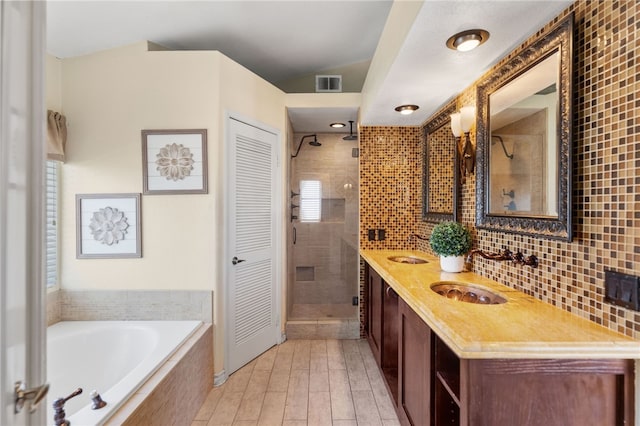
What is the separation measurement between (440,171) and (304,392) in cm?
202

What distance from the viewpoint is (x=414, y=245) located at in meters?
2.98

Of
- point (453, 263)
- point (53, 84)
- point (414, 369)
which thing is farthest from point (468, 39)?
point (53, 84)

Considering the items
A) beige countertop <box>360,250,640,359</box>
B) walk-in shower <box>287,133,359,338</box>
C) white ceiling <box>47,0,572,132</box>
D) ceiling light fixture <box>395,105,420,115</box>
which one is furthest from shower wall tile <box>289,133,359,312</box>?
beige countertop <box>360,250,640,359</box>

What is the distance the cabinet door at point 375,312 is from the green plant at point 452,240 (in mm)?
573

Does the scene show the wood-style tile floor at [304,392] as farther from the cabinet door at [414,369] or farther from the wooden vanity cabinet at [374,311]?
the cabinet door at [414,369]

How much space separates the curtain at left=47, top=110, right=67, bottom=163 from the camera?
2.13m

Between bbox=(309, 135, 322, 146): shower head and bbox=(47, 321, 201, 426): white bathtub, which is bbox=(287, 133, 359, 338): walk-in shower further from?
bbox=(47, 321, 201, 426): white bathtub

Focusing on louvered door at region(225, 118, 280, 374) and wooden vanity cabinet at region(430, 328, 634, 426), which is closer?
wooden vanity cabinet at region(430, 328, 634, 426)

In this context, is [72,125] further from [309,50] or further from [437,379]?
[437,379]

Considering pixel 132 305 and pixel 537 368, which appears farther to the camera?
pixel 132 305

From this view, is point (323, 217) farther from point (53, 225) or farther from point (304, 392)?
point (53, 225)

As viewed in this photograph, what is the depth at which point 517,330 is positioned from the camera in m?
1.02

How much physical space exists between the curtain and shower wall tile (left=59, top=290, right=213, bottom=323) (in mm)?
1053

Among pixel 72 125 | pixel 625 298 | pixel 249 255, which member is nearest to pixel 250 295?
pixel 249 255
